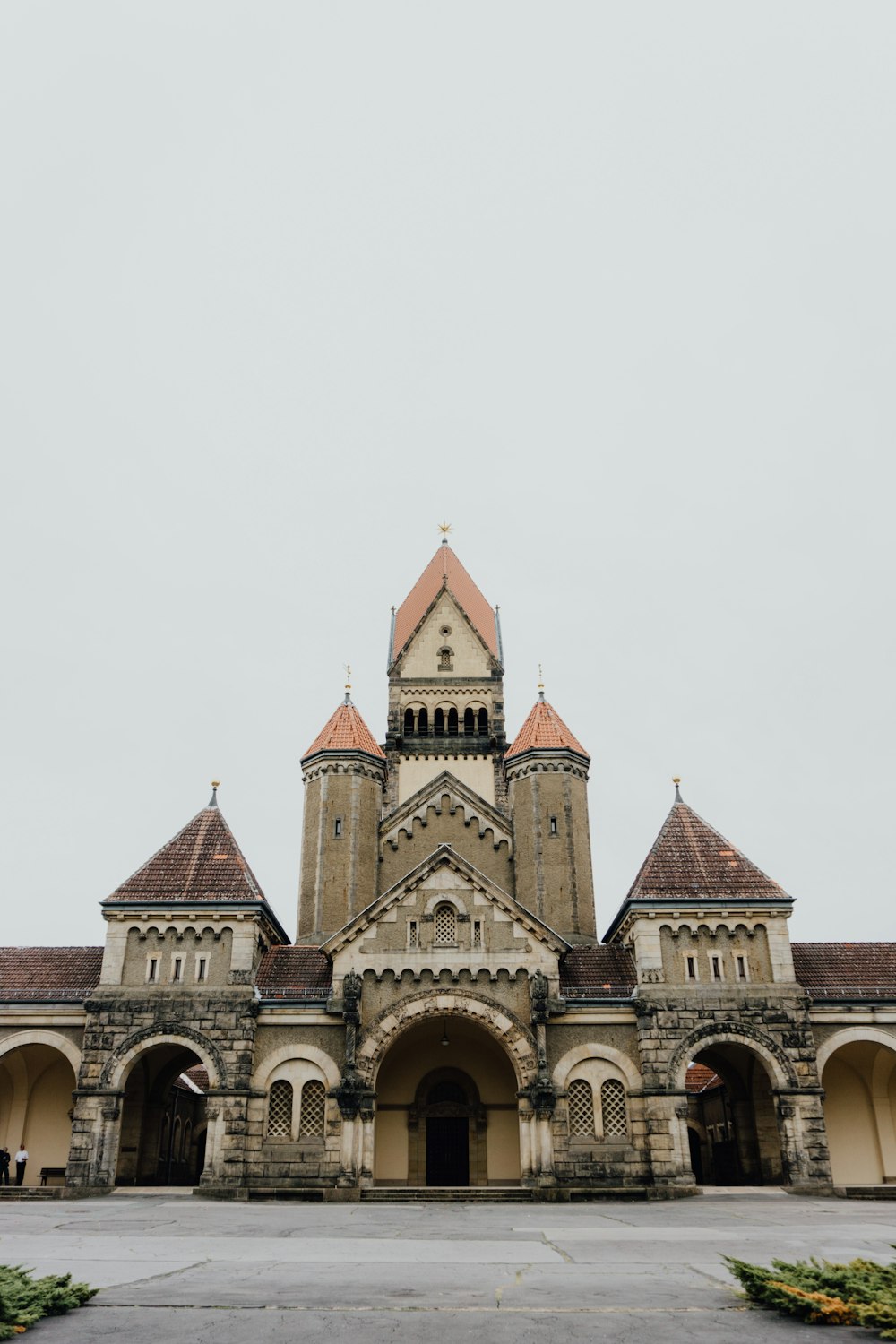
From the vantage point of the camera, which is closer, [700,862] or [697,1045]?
[697,1045]

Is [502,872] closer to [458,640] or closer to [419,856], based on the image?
[419,856]

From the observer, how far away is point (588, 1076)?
2973 centimetres

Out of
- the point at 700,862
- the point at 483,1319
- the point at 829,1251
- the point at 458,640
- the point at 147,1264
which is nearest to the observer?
the point at 483,1319

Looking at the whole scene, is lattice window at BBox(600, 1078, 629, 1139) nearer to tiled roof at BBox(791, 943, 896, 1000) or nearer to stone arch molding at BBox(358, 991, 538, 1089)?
stone arch molding at BBox(358, 991, 538, 1089)

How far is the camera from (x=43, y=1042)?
101ft

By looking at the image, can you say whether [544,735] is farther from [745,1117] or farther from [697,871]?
[745,1117]

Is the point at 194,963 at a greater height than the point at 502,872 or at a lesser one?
lesser

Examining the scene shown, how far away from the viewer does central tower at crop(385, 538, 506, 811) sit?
145ft

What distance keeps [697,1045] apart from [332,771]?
17.9 m

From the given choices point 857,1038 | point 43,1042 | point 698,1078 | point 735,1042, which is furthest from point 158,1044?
point 698,1078

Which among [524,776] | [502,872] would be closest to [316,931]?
[502,872]

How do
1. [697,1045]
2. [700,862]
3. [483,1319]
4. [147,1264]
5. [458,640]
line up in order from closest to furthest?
[483,1319], [147,1264], [697,1045], [700,862], [458,640]

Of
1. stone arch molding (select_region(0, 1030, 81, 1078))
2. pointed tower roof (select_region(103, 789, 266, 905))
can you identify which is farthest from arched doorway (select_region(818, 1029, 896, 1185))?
stone arch molding (select_region(0, 1030, 81, 1078))

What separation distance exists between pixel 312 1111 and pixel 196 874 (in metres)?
8.12
